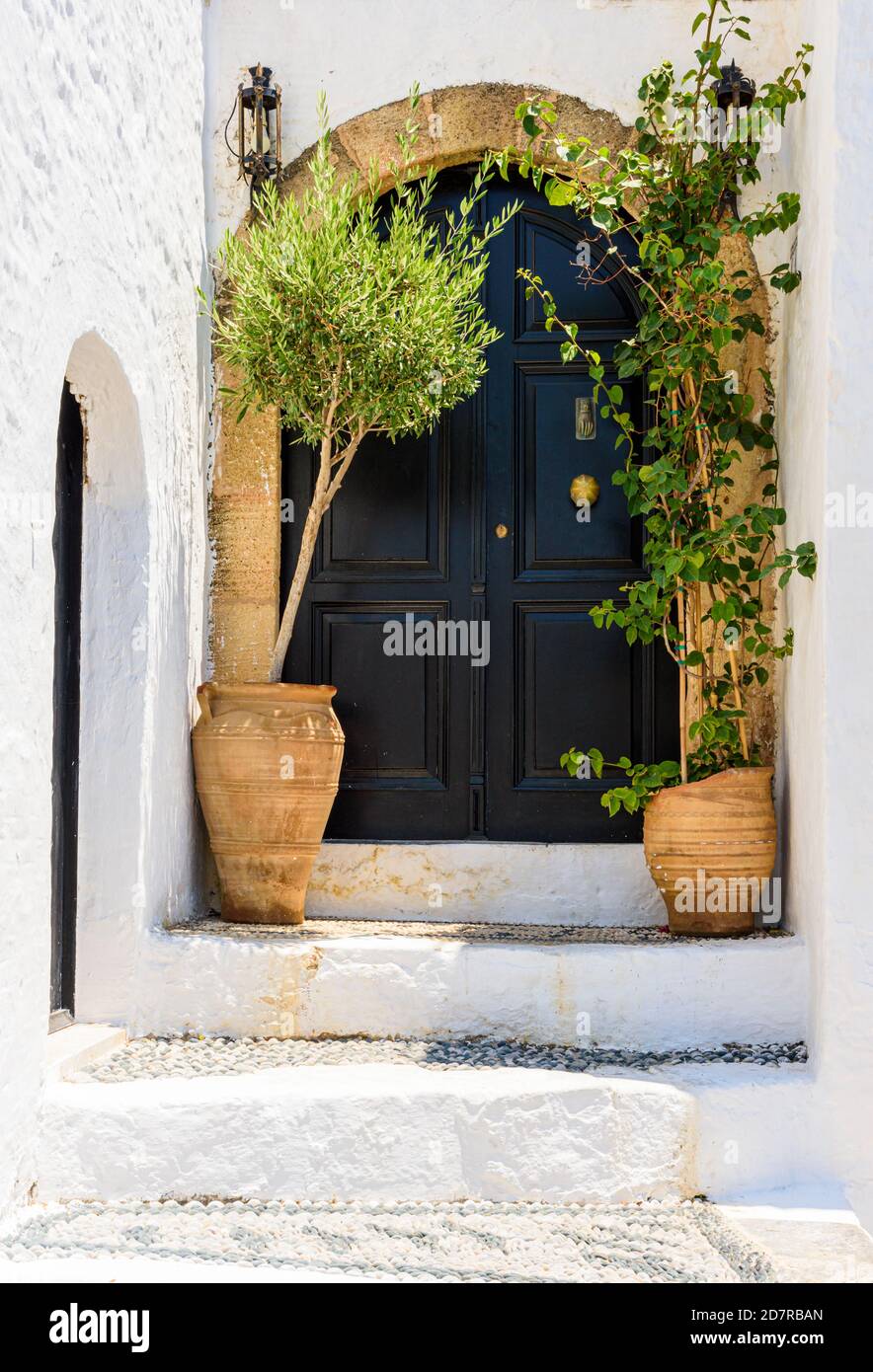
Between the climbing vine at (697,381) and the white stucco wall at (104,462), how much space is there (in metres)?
1.17

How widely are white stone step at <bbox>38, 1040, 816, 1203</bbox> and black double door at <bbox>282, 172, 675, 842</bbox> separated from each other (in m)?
1.52

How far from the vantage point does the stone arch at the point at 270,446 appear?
492 cm

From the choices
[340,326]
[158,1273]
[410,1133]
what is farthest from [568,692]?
[158,1273]

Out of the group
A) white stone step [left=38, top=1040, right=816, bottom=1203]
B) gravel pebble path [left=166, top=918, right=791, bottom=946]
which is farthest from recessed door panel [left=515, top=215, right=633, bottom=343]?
white stone step [left=38, top=1040, right=816, bottom=1203]

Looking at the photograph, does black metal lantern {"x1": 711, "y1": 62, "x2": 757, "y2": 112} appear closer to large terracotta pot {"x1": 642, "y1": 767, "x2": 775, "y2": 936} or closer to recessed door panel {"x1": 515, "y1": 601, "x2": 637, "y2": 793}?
recessed door panel {"x1": 515, "y1": 601, "x2": 637, "y2": 793}

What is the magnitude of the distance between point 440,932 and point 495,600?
1.31 m

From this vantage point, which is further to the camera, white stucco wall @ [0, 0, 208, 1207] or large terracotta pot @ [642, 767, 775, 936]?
large terracotta pot @ [642, 767, 775, 936]

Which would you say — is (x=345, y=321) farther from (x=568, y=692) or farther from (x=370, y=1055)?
(x=370, y=1055)

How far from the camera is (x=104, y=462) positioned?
161 inches

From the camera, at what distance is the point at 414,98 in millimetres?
4664

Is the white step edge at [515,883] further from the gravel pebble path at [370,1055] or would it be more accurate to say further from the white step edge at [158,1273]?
the white step edge at [158,1273]

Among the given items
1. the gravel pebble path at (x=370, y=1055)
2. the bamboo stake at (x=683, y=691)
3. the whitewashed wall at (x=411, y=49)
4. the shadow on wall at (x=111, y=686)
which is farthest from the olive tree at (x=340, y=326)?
the gravel pebble path at (x=370, y=1055)

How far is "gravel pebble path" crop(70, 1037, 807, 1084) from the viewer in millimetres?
3645

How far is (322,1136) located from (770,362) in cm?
297
